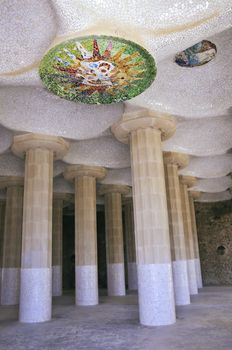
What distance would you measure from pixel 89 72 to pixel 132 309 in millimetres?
7511

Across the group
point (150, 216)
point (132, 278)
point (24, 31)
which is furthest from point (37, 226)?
point (132, 278)

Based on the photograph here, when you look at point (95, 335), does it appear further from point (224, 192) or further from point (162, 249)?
point (224, 192)

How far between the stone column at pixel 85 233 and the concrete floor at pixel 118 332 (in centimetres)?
225

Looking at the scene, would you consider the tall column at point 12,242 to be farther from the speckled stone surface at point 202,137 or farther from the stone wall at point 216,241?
the stone wall at point 216,241

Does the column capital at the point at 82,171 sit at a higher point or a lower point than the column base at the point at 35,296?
higher

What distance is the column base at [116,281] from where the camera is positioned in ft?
52.2

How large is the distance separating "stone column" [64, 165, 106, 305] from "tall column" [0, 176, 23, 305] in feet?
8.30

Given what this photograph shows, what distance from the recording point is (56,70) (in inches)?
250

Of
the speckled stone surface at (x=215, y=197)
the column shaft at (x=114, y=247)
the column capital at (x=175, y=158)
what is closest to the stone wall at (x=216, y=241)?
the speckled stone surface at (x=215, y=197)

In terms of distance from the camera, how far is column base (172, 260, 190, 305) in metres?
11.4

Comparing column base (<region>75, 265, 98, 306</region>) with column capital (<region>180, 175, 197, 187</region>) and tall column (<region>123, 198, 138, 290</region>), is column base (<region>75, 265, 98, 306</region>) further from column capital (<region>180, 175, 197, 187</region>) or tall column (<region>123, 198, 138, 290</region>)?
tall column (<region>123, 198, 138, 290</region>)

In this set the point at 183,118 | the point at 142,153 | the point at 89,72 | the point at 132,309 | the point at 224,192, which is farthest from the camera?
the point at 224,192

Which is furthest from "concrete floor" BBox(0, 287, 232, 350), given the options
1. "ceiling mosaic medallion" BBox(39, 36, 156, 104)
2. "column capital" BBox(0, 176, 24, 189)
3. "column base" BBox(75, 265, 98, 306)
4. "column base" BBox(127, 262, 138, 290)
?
"column base" BBox(127, 262, 138, 290)

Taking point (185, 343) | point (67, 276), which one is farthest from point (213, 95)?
point (67, 276)
